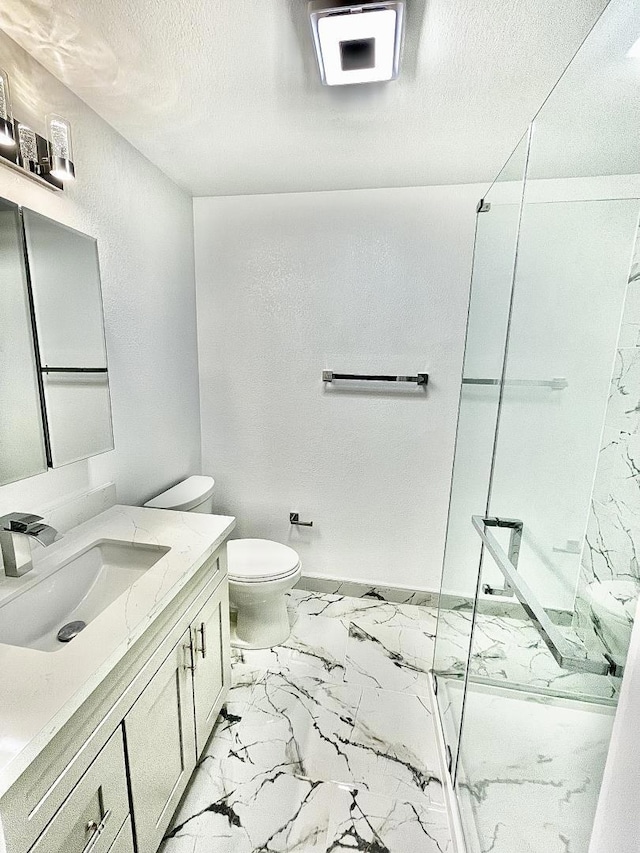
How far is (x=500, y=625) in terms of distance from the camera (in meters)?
1.36

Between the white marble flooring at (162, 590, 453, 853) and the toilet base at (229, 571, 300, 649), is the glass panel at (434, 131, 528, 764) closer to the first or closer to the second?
the white marble flooring at (162, 590, 453, 853)

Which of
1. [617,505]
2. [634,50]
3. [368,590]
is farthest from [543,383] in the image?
[368,590]

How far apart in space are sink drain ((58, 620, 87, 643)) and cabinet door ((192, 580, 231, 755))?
1.09 ft

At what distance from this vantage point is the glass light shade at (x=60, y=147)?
1254mm

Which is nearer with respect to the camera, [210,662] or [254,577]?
[210,662]

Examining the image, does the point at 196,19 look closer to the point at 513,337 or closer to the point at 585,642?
the point at 513,337

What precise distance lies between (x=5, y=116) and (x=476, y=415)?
6.06ft

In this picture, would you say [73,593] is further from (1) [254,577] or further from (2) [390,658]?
(2) [390,658]

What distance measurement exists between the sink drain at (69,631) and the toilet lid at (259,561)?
0.72 metres

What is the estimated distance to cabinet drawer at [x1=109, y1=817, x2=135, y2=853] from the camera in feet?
3.05

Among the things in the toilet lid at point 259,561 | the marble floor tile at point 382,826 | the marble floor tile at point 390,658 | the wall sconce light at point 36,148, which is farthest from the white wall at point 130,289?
the marble floor tile at point 382,826

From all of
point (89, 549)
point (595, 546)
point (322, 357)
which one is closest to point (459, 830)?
point (595, 546)

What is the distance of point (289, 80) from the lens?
1280mm

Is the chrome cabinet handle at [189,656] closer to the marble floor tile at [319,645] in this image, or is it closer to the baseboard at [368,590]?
the marble floor tile at [319,645]
